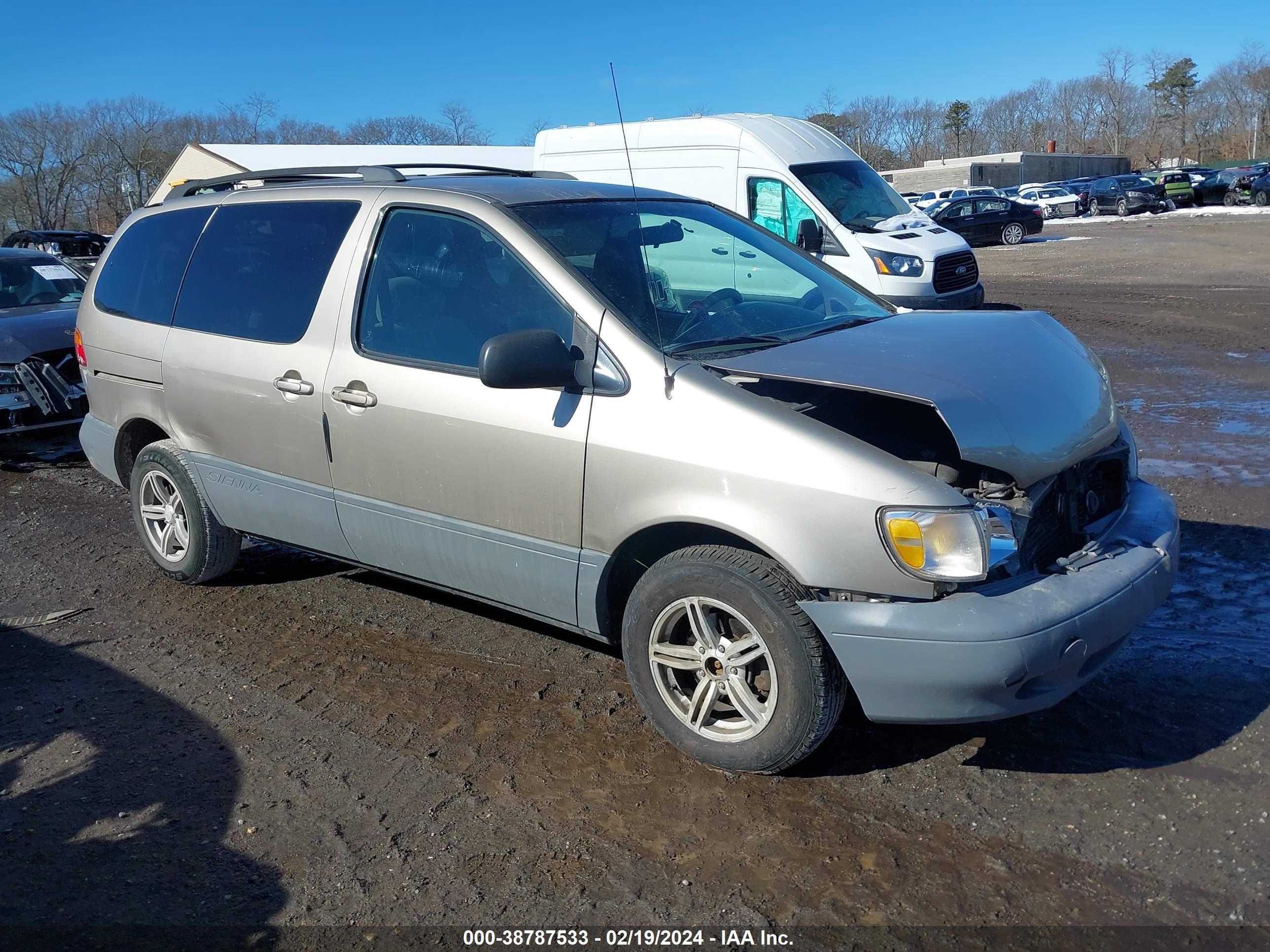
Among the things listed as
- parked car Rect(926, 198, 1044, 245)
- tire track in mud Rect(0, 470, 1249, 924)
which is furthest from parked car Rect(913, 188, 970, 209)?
tire track in mud Rect(0, 470, 1249, 924)

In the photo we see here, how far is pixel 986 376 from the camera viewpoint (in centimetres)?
355

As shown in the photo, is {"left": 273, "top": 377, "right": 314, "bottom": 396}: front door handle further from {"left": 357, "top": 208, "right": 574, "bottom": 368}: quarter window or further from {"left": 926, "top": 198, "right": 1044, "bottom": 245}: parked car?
{"left": 926, "top": 198, "right": 1044, "bottom": 245}: parked car

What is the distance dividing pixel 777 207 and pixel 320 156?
924 cm

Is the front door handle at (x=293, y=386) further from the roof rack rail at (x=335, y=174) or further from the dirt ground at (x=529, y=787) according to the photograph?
the dirt ground at (x=529, y=787)

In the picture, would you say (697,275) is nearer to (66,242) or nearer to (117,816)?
(117,816)

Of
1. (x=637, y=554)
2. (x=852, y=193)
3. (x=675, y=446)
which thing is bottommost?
(x=637, y=554)

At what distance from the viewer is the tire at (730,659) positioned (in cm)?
326

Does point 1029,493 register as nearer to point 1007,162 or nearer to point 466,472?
point 466,472

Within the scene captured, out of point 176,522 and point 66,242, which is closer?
point 176,522

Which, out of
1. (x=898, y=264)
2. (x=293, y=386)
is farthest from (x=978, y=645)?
(x=898, y=264)

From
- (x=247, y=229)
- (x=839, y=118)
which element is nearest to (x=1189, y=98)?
(x=839, y=118)

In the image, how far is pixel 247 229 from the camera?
4.93m

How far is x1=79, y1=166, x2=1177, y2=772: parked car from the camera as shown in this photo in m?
3.16

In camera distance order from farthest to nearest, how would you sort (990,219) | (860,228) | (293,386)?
(990,219) < (860,228) < (293,386)
